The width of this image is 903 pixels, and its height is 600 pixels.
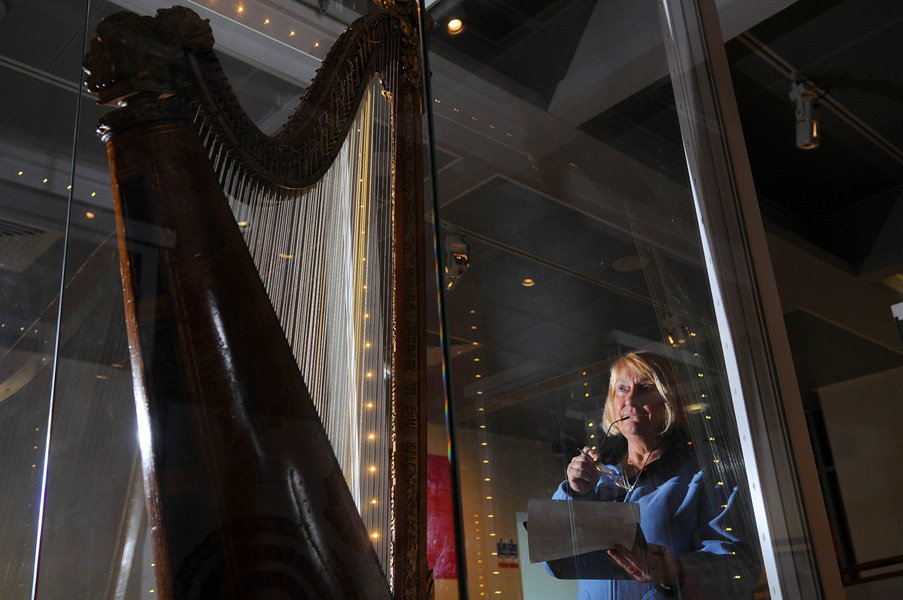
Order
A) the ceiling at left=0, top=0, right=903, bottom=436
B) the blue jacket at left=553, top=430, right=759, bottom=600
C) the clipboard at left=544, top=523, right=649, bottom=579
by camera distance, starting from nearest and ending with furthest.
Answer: the ceiling at left=0, top=0, right=903, bottom=436 < the blue jacket at left=553, top=430, right=759, bottom=600 < the clipboard at left=544, top=523, right=649, bottom=579

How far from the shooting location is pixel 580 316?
177cm

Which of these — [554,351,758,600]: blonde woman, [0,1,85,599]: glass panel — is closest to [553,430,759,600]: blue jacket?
[554,351,758,600]: blonde woman

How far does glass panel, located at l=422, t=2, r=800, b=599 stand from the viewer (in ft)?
4.59

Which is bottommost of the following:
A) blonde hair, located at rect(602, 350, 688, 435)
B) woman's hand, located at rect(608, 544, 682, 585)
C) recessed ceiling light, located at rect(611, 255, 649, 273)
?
woman's hand, located at rect(608, 544, 682, 585)

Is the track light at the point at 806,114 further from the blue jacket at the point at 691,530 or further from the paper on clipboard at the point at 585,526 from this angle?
the paper on clipboard at the point at 585,526

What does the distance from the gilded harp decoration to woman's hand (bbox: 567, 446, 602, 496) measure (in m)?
0.77

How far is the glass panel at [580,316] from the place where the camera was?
4.59 feet

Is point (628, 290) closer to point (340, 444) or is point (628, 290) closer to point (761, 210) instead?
point (761, 210)

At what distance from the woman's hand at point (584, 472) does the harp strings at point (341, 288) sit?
2.70ft

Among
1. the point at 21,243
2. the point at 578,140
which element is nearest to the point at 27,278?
the point at 21,243

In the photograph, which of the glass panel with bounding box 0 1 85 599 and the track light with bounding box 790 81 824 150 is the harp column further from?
the track light with bounding box 790 81 824 150

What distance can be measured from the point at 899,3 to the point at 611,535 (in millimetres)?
1305

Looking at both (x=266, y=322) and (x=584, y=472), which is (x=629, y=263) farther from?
(x=266, y=322)

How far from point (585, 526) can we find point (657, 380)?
0.34 m
